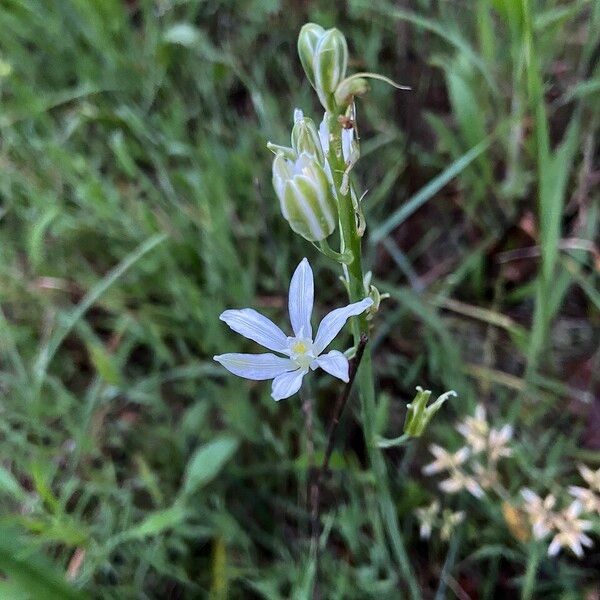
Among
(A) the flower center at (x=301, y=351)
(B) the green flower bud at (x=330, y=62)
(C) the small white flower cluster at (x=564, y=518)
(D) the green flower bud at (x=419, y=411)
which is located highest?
(B) the green flower bud at (x=330, y=62)

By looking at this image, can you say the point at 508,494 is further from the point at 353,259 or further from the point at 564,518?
the point at 353,259

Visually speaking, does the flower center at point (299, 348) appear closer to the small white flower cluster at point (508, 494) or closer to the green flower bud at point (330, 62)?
the green flower bud at point (330, 62)

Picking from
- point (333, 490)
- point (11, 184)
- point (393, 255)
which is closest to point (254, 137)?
point (393, 255)

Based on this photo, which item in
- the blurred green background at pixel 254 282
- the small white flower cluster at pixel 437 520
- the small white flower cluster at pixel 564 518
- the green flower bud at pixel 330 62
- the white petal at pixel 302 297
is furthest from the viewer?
the blurred green background at pixel 254 282

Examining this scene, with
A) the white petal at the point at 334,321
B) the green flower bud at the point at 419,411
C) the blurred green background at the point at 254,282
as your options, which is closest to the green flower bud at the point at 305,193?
the white petal at the point at 334,321

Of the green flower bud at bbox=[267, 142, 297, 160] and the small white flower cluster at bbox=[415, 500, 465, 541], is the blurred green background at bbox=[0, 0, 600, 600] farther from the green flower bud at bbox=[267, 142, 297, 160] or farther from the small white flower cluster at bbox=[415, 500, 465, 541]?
the green flower bud at bbox=[267, 142, 297, 160]

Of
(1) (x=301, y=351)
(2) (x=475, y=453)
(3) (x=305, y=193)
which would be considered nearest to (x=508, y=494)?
(2) (x=475, y=453)

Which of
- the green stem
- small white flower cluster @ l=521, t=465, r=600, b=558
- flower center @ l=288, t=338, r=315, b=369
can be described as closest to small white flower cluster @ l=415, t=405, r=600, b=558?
small white flower cluster @ l=521, t=465, r=600, b=558
